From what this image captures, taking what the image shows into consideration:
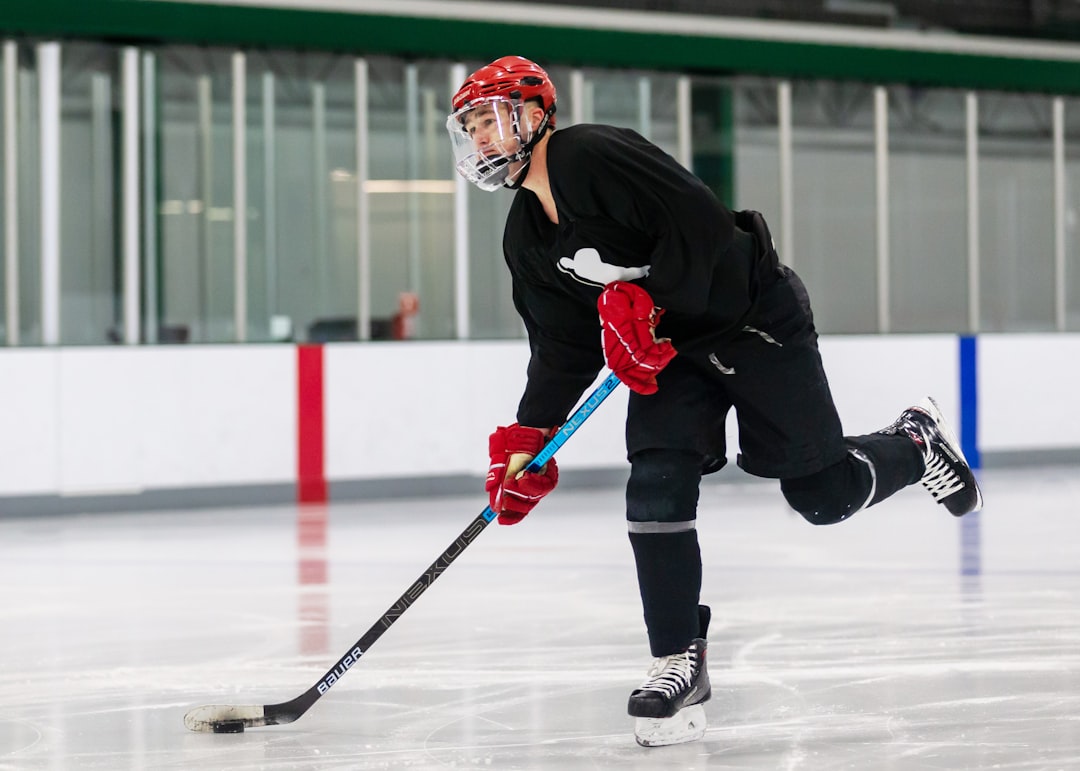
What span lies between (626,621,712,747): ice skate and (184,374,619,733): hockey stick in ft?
1.12

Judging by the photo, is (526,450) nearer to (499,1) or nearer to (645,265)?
(645,265)

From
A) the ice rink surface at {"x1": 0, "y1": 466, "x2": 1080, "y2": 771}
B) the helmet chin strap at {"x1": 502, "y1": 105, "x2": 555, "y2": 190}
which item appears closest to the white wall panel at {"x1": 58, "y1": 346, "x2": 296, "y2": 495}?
the ice rink surface at {"x1": 0, "y1": 466, "x2": 1080, "y2": 771}

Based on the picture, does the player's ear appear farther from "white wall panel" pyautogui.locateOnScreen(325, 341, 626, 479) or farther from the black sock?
"white wall panel" pyautogui.locateOnScreen(325, 341, 626, 479)

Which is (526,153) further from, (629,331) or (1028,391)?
(1028,391)

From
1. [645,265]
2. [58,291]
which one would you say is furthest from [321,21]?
[645,265]

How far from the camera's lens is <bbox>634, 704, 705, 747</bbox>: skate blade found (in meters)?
1.95

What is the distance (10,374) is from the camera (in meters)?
5.34

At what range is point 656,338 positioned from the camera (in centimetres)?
206

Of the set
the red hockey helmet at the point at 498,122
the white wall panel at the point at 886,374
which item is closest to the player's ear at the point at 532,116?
the red hockey helmet at the point at 498,122

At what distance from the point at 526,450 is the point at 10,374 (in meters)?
3.68

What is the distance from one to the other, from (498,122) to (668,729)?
83 cm

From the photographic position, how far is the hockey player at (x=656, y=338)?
6.40 ft

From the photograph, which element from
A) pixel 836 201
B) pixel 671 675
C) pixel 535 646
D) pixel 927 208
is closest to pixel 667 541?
pixel 671 675

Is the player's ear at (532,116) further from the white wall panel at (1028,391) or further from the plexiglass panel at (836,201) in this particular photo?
the plexiglass panel at (836,201)
